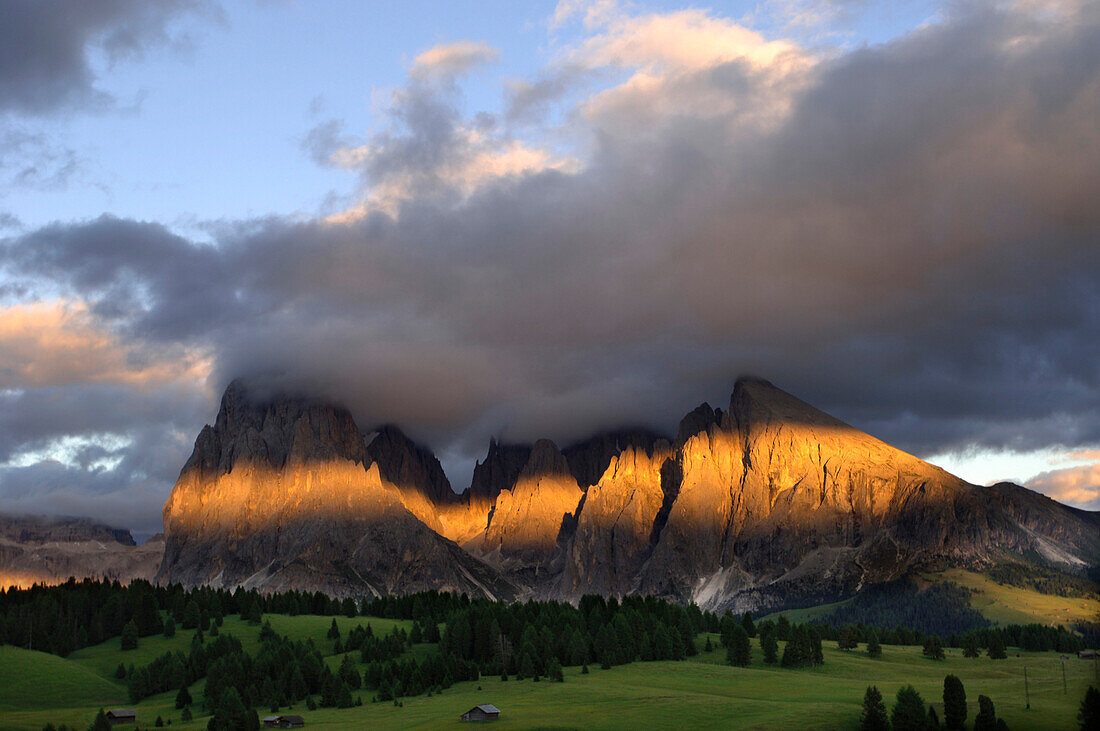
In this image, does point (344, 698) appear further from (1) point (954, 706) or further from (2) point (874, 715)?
Answer: (1) point (954, 706)

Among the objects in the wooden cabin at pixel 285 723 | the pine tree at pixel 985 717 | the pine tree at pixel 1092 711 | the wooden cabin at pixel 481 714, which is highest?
the pine tree at pixel 1092 711

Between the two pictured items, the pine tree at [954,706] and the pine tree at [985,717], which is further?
the pine tree at [954,706]

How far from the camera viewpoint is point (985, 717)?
13612cm

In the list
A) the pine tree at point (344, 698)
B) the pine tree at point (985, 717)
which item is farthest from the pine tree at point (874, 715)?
the pine tree at point (344, 698)

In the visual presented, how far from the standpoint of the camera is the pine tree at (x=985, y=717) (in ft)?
445

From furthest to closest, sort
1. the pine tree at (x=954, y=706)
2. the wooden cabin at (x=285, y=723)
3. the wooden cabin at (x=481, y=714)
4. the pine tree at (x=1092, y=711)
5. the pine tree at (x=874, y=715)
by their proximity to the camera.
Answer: the wooden cabin at (x=285, y=723), the wooden cabin at (x=481, y=714), the pine tree at (x=954, y=706), the pine tree at (x=874, y=715), the pine tree at (x=1092, y=711)

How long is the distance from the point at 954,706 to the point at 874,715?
1125cm

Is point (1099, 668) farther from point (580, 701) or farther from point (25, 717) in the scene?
point (25, 717)

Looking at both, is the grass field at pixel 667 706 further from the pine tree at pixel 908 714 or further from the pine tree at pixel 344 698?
the pine tree at pixel 908 714

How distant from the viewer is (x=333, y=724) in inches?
6614

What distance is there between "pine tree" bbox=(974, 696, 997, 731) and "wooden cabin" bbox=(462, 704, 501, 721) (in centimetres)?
6697

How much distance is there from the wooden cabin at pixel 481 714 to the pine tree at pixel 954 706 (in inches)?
2500

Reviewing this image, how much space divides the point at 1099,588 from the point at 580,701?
A: 438ft

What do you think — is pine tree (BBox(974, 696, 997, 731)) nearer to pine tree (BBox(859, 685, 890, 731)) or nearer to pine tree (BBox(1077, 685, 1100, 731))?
pine tree (BBox(859, 685, 890, 731))
